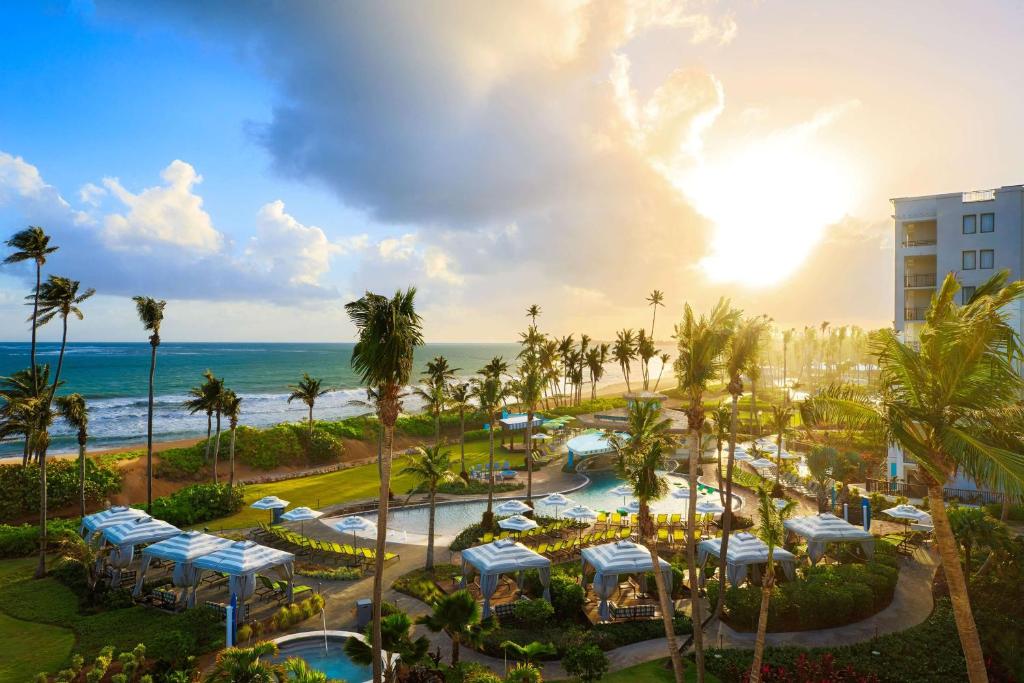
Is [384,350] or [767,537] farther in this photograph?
[384,350]

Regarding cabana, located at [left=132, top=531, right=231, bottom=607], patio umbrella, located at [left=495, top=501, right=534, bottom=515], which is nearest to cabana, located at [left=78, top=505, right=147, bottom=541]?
cabana, located at [left=132, top=531, right=231, bottom=607]

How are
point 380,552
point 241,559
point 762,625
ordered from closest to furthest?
point 762,625, point 380,552, point 241,559

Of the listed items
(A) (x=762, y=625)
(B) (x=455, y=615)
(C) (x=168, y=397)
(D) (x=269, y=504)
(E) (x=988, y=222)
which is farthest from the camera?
(C) (x=168, y=397)

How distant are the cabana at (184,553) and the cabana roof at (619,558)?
15.6m

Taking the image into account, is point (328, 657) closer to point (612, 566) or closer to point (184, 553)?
point (184, 553)

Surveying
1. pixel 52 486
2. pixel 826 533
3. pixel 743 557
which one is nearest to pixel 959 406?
pixel 743 557

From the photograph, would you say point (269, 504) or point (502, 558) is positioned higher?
point (502, 558)

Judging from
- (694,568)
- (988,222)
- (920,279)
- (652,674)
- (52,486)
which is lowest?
(652,674)

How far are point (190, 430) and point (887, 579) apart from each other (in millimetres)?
89134

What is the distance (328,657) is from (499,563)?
22.8 feet

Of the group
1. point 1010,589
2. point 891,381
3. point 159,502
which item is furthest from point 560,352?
point 891,381

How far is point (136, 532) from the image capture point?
2566 centimetres

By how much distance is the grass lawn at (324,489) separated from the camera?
120 feet

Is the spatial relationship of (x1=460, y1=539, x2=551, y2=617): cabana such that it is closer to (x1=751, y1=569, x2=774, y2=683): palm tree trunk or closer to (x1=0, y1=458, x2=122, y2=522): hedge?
(x1=751, y1=569, x2=774, y2=683): palm tree trunk
